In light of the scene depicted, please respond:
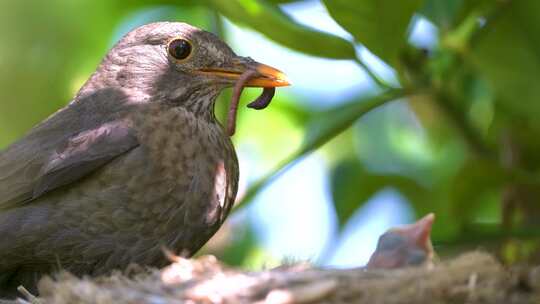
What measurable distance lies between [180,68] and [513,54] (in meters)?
1.22

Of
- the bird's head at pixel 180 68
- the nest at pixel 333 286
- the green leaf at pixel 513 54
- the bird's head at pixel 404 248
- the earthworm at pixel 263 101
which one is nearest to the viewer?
the nest at pixel 333 286

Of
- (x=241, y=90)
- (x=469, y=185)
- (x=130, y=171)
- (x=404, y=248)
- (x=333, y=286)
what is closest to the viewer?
(x=333, y=286)

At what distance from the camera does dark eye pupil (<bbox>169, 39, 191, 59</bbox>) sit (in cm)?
457

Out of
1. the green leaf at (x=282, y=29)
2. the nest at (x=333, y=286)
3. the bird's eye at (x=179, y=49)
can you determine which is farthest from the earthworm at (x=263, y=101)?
the nest at (x=333, y=286)

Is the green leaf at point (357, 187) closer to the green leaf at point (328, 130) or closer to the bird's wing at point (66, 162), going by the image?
the green leaf at point (328, 130)

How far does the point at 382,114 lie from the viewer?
5.81 m

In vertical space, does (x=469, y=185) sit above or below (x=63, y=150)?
below

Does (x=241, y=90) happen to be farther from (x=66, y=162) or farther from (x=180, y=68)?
(x=66, y=162)

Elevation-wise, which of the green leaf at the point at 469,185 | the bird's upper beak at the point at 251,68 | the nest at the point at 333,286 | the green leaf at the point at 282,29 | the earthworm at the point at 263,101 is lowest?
the nest at the point at 333,286

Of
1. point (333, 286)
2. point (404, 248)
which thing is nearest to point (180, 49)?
point (404, 248)

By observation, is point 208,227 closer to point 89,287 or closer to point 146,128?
point 146,128

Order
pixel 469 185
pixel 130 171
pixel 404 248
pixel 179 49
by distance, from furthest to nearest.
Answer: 1. pixel 469 185
2. pixel 179 49
3. pixel 130 171
4. pixel 404 248

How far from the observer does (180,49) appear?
4578 millimetres

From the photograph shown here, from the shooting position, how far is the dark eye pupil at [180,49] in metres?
4.57
